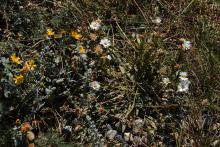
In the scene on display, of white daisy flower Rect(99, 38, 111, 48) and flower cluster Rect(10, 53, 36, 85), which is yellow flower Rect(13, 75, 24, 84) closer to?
flower cluster Rect(10, 53, 36, 85)

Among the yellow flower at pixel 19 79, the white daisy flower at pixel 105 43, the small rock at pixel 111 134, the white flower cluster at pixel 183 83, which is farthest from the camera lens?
the white daisy flower at pixel 105 43

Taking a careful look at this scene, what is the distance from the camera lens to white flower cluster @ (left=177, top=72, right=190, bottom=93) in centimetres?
295

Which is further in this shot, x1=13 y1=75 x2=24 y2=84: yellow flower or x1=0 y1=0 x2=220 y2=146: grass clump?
x1=0 y1=0 x2=220 y2=146: grass clump

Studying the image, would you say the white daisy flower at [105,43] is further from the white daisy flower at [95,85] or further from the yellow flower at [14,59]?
the yellow flower at [14,59]

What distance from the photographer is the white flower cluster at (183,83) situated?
2.95 meters

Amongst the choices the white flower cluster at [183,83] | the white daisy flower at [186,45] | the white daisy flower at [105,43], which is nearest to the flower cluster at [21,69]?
the white daisy flower at [105,43]

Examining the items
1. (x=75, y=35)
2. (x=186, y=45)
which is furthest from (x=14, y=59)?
(x=186, y=45)

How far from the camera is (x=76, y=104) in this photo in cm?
281

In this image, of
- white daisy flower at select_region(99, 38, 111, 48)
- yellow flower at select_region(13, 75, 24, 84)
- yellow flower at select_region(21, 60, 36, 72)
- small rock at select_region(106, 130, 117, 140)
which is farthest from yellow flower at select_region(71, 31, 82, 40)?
small rock at select_region(106, 130, 117, 140)

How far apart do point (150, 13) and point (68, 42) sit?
2.56ft

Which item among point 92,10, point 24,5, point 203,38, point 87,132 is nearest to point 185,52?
point 203,38

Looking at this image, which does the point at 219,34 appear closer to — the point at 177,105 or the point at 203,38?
the point at 203,38

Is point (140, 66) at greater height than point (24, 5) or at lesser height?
lesser

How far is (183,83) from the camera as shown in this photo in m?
2.97
